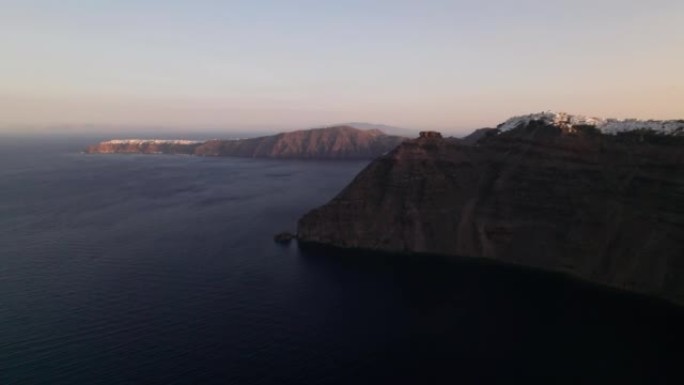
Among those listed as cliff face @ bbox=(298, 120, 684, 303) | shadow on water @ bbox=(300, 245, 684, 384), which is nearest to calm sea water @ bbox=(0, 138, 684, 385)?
shadow on water @ bbox=(300, 245, 684, 384)

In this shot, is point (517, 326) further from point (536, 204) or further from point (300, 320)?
point (536, 204)

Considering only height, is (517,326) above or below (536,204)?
below

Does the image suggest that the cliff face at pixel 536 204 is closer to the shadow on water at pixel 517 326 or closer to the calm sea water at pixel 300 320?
the shadow on water at pixel 517 326

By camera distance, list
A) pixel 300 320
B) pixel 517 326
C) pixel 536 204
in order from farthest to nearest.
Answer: pixel 536 204 < pixel 300 320 < pixel 517 326

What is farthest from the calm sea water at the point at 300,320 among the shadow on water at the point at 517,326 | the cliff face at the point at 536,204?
the cliff face at the point at 536,204

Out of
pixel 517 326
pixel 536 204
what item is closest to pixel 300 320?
pixel 517 326

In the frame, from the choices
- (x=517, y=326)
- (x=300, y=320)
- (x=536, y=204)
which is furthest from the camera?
(x=536, y=204)

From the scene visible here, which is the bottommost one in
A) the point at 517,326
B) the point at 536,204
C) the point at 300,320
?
the point at 517,326

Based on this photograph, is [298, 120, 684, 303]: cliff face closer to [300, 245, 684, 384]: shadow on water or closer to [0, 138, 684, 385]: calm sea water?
[300, 245, 684, 384]: shadow on water
